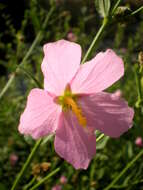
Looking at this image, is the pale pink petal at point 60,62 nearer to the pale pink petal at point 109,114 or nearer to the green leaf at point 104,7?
the pale pink petal at point 109,114

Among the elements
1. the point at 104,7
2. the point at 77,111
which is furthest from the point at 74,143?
the point at 104,7

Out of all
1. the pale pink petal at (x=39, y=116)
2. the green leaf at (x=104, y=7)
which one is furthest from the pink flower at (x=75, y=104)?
the green leaf at (x=104, y=7)

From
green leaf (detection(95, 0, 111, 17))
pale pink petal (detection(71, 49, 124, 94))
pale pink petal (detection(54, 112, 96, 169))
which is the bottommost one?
pale pink petal (detection(54, 112, 96, 169))

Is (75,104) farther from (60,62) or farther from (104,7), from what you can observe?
(104,7)

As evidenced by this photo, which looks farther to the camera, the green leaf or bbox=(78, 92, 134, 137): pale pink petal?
the green leaf

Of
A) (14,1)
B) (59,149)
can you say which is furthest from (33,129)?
(14,1)

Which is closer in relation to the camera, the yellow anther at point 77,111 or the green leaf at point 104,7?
the yellow anther at point 77,111

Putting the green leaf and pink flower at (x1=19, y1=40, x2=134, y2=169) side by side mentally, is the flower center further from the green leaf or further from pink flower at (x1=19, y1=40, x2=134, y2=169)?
the green leaf

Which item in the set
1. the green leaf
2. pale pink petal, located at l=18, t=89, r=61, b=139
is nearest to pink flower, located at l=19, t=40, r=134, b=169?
pale pink petal, located at l=18, t=89, r=61, b=139
